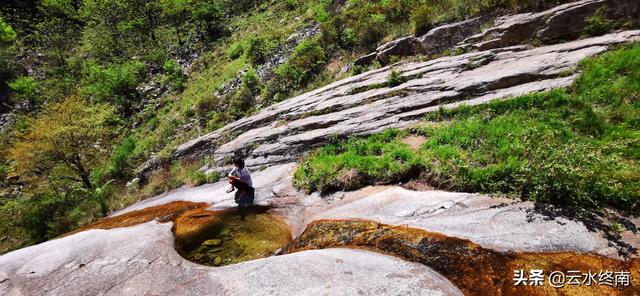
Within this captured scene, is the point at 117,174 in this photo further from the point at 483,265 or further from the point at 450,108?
the point at 483,265

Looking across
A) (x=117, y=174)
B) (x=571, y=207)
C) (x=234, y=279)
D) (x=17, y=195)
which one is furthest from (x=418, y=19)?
(x=17, y=195)

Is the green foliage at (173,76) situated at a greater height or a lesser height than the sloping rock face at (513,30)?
greater

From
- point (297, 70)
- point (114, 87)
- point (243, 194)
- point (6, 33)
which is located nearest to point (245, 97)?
point (297, 70)

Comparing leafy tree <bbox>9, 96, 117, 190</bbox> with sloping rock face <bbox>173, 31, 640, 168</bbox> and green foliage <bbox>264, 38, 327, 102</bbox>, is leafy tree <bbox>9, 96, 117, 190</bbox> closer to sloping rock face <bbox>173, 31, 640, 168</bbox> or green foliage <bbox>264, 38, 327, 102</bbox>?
sloping rock face <bbox>173, 31, 640, 168</bbox>

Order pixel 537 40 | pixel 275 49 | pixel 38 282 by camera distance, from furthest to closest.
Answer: pixel 275 49 < pixel 537 40 < pixel 38 282

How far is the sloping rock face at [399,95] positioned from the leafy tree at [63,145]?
873 cm

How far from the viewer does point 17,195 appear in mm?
26688

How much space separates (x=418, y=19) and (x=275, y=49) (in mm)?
12763

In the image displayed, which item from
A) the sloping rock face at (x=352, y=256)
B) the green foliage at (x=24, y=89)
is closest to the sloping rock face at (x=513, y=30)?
the sloping rock face at (x=352, y=256)

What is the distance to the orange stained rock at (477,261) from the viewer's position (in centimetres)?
476

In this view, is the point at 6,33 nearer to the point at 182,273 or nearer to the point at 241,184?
the point at 241,184

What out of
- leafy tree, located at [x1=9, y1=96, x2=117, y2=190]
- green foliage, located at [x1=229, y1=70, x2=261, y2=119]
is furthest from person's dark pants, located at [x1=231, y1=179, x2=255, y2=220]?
leafy tree, located at [x1=9, y1=96, x2=117, y2=190]

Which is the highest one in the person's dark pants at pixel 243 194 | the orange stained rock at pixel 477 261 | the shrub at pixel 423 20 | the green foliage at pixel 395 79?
the shrub at pixel 423 20

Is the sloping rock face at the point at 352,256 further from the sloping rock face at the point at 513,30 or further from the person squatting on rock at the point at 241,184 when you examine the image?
the sloping rock face at the point at 513,30
